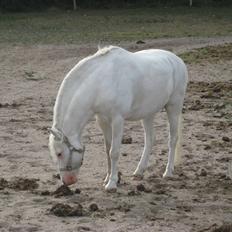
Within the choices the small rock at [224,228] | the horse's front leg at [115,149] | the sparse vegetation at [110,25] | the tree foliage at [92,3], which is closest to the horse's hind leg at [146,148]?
the horse's front leg at [115,149]

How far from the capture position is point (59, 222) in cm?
571

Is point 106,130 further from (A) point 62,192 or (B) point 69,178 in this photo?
(A) point 62,192

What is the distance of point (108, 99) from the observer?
21.4ft

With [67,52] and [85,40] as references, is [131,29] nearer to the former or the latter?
[85,40]

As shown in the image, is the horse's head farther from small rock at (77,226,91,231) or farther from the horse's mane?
small rock at (77,226,91,231)

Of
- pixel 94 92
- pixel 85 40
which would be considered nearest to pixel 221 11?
pixel 85 40

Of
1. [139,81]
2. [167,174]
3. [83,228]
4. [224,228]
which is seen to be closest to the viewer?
[224,228]

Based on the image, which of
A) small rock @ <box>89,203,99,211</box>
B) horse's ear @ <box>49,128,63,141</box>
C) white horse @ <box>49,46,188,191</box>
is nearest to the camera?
small rock @ <box>89,203,99,211</box>

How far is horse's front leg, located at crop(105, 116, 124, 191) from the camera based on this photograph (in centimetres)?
669

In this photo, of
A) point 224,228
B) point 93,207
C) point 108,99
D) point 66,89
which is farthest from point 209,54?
point 224,228

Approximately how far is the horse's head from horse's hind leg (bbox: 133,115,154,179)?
104cm

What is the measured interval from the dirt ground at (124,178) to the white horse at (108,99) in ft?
1.10

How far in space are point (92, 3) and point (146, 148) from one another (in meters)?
32.0

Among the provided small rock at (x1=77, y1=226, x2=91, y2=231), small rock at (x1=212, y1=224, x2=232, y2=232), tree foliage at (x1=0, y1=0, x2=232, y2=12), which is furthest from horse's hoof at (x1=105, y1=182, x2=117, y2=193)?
tree foliage at (x1=0, y1=0, x2=232, y2=12)
